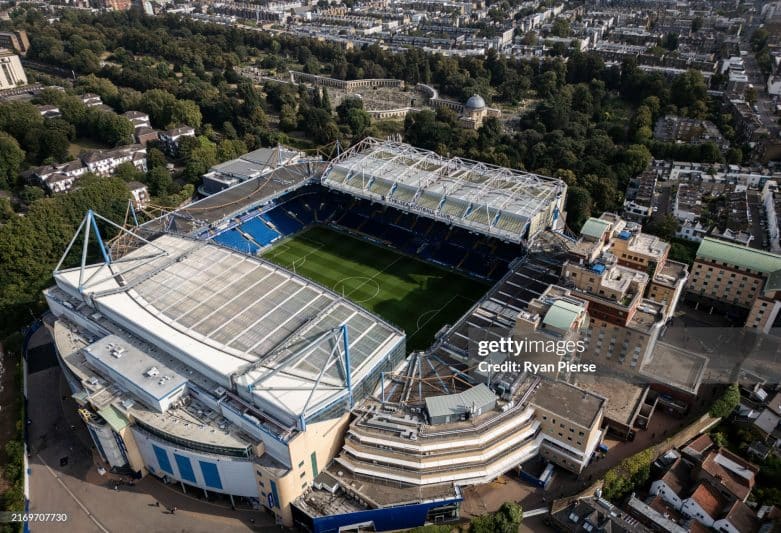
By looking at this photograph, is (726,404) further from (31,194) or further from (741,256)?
(31,194)

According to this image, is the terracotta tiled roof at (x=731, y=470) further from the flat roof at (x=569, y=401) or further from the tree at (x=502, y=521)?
the tree at (x=502, y=521)

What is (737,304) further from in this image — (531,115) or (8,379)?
(8,379)

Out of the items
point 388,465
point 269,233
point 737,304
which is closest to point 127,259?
point 269,233

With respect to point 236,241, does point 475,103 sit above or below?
above

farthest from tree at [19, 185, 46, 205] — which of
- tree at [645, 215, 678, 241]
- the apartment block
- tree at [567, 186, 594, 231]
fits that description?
the apartment block

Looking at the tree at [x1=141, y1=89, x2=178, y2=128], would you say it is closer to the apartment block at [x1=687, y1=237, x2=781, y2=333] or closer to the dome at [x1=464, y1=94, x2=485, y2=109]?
the dome at [x1=464, y1=94, x2=485, y2=109]

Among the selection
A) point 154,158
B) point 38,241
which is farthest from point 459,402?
point 154,158

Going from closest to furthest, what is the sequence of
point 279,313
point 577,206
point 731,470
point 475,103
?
1. point 731,470
2. point 279,313
3. point 577,206
4. point 475,103
